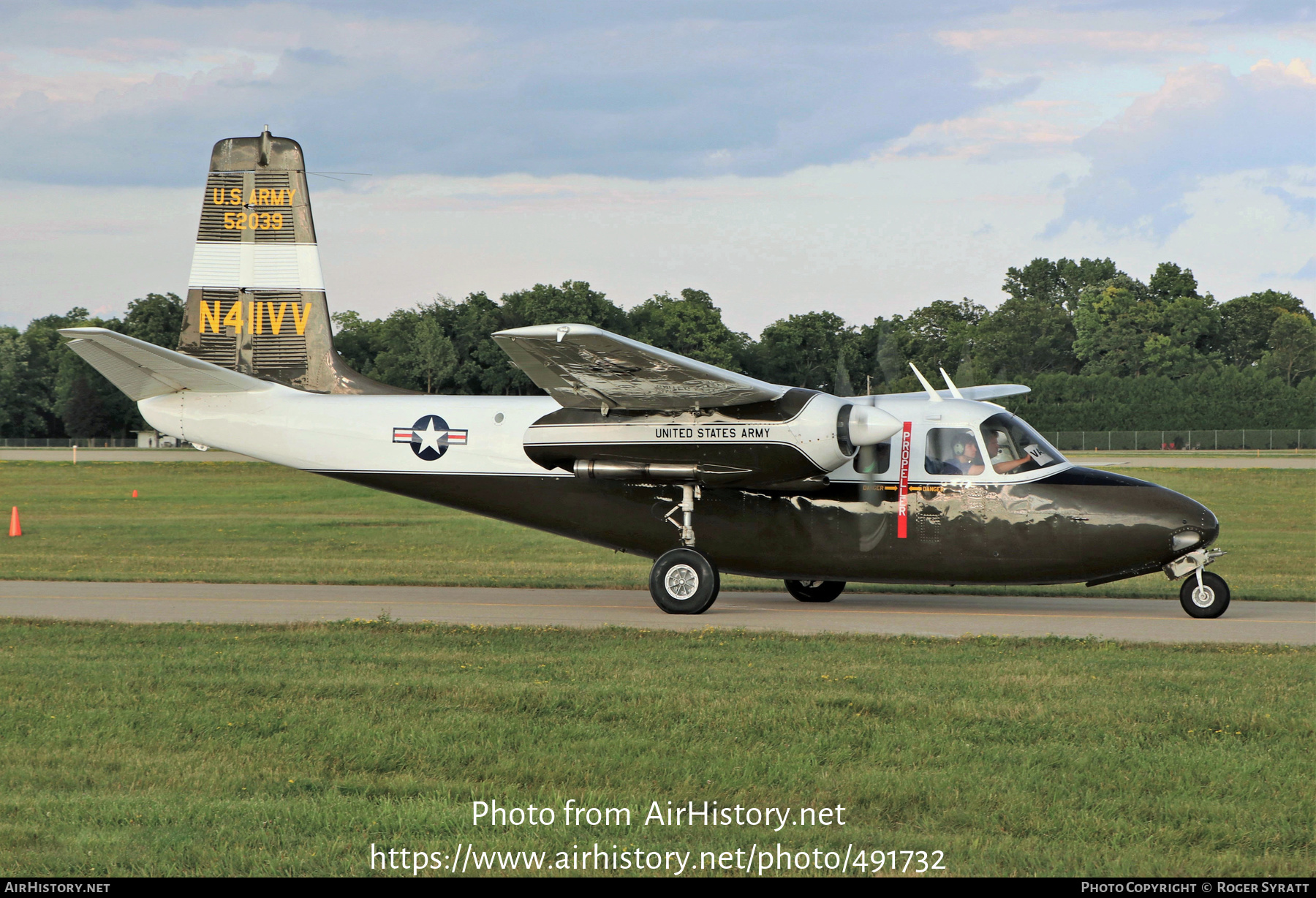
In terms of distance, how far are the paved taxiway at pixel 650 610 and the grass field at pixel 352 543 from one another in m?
1.14

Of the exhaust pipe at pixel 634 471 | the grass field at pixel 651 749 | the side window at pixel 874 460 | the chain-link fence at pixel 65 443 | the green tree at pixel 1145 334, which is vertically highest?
the green tree at pixel 1145 334

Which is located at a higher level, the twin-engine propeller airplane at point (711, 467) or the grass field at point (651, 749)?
the twin-engine propeller airplane at point (711, 467)

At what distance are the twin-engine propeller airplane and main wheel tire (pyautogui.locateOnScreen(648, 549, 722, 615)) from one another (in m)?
0.02

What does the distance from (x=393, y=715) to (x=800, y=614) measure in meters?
7.23

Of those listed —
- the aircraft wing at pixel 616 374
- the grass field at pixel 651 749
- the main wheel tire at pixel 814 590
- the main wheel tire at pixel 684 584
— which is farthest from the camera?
the main wheel tire at pixel 814 590

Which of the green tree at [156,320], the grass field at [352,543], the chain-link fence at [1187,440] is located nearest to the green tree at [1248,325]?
the chain-link fence at [1187,440]

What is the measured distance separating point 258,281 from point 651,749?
41.0 feet

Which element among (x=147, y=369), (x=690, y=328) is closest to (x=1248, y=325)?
(x=690, y=328)

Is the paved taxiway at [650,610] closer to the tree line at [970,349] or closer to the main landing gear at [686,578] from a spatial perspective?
the main landing gear at [686,578]

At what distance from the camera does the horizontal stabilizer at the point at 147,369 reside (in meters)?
14.4

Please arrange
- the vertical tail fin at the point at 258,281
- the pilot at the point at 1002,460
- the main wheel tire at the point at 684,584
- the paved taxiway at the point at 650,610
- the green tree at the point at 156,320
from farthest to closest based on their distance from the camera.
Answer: the green tree at the point at 156,320, the vertical tail fin at the point at 258,281, the main wheel tire at the point at 684,584, the pilot at the point at 1002,460, the paved taxiway at the point at 650,610

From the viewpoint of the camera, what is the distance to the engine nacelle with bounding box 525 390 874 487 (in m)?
14.0

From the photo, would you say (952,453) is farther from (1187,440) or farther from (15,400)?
(15,400)

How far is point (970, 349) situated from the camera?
3957 inches
